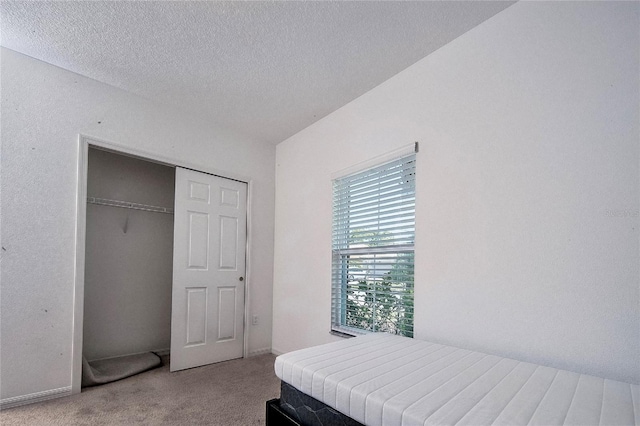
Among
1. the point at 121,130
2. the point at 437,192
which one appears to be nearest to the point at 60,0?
the point at 121,130

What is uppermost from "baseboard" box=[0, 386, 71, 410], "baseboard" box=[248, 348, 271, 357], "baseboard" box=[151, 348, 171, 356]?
"baseboard" box=[0, 386, 71, 410]

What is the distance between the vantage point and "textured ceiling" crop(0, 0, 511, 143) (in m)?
2.10

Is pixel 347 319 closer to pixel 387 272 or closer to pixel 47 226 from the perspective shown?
pixel 387 272

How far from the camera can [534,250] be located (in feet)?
6.10

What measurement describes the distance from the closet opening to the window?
210cm

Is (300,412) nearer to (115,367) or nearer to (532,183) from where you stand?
(532,183)

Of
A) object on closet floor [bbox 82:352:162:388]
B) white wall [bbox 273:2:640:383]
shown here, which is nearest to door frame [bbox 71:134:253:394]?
object on closet floor [bbox 82:352:162:388]

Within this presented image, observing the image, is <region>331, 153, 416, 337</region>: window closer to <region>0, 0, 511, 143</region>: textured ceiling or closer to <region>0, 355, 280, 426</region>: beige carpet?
<region>0, 0, 511, 143</region>: textured ceiling

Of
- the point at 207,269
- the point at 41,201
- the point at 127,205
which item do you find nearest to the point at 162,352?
the point at 207,269

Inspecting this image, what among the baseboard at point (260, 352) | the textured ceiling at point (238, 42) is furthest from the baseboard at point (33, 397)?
the textured ceiling at point (238, 42)

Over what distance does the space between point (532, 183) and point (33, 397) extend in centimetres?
370

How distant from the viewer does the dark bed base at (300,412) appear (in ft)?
4.93

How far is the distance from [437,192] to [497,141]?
506mm

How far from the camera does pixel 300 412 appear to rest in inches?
66.1
